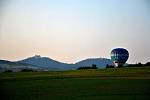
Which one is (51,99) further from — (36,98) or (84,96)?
(84,96)

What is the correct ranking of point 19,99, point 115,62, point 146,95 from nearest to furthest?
point 19,99, point 146,95, point 115,62

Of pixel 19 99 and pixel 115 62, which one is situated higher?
pixel 115 62

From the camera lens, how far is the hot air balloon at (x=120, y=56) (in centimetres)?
5803

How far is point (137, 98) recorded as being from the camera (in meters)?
18.0

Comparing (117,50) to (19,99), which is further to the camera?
(117,50)

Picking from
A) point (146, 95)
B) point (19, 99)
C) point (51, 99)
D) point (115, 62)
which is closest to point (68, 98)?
point (51, 99)

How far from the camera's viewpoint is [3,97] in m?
18.7

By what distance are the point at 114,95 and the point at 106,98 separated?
55.4 inches

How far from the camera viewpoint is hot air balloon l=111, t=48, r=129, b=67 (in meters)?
58.0

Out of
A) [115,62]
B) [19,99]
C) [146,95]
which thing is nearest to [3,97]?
[19,99]

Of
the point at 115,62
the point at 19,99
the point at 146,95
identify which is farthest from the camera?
the point at 115,62

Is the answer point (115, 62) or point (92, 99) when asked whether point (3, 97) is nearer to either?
point (92, 99)

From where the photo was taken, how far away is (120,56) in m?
58.3

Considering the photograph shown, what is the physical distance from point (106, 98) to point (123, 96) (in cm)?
124
